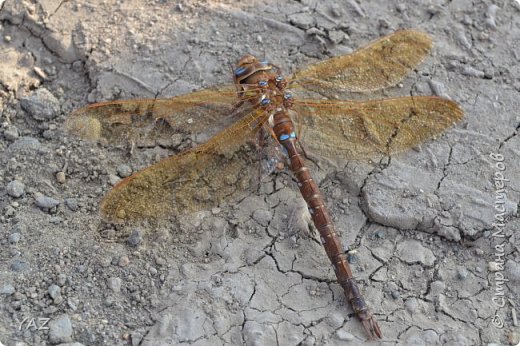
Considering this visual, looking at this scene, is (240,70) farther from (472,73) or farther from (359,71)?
(472,73)

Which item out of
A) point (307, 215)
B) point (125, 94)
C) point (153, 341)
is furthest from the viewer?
point (125, 94)

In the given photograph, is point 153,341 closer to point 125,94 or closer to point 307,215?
point 307,215

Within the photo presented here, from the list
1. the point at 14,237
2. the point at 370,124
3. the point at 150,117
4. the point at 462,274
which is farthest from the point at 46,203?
the point at 462,274

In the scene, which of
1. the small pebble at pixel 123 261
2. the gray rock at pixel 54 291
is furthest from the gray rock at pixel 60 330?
the small pebble at pixel 123 261

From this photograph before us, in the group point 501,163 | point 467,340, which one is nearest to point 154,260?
point 467,340

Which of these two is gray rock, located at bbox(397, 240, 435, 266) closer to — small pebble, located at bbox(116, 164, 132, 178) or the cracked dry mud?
the cracked dry mud

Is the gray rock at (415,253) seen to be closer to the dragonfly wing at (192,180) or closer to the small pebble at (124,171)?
the dragonfly wing at (192,180)
